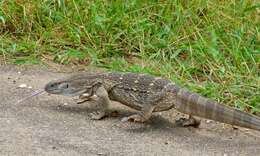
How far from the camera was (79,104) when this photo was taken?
5.85 meters

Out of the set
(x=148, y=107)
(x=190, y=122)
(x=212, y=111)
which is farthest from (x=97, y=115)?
(x=212, y=111)

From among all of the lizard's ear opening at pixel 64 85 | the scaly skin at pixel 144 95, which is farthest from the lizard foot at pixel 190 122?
the lizard's ear opening at pixel 64 85

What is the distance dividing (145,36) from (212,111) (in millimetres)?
2230

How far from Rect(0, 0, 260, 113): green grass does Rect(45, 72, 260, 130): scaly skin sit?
86 centimetres

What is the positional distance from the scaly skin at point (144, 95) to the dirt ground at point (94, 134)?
0.14 meters

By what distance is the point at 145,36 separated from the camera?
7.12 meters

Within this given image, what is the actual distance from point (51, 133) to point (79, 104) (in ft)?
2.76

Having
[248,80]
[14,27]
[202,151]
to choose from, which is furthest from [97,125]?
[14,27]

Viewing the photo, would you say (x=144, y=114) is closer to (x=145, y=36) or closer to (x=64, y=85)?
(x=64, y=85)

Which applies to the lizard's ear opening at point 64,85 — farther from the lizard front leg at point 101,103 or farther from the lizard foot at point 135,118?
the lizard foot at point 135,118

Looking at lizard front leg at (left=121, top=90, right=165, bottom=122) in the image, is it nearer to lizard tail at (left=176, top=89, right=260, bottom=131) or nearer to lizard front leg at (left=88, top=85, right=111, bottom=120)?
lizard tail at (left=176, top=89, right=260, bottom=131)

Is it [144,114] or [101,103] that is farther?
[101,103]

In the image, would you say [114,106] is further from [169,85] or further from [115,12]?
[115,12]

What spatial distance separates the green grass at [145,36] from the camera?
649 cm
